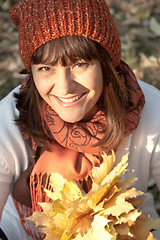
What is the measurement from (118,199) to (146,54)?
269 centimetres

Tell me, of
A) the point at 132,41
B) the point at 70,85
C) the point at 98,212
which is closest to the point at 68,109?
the point at 70,85

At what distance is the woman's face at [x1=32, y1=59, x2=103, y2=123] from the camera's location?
5.23ft

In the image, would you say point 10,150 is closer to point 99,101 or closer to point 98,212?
point 99,101

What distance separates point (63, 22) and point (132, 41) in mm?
2584

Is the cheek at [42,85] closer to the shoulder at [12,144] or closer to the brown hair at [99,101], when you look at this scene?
the brown hair at [99,101]

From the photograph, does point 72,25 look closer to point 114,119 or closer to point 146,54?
point 114,119

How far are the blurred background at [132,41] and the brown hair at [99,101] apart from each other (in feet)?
5.00

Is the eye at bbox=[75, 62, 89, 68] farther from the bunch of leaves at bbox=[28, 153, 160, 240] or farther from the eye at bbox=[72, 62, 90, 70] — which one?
the bunch of leaves at bbox=[28, 153, 160, 240]

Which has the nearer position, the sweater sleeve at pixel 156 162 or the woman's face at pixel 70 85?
the woman's face at pixel 70 85

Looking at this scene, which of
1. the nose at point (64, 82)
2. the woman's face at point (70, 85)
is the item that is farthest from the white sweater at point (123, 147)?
the nose at point (64, 82)

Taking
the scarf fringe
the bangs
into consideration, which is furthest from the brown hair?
the scarf fringe

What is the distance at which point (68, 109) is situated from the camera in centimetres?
169

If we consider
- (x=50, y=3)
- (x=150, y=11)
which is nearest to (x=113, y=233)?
(x=50, y=3)

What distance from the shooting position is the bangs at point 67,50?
5.02 ft
